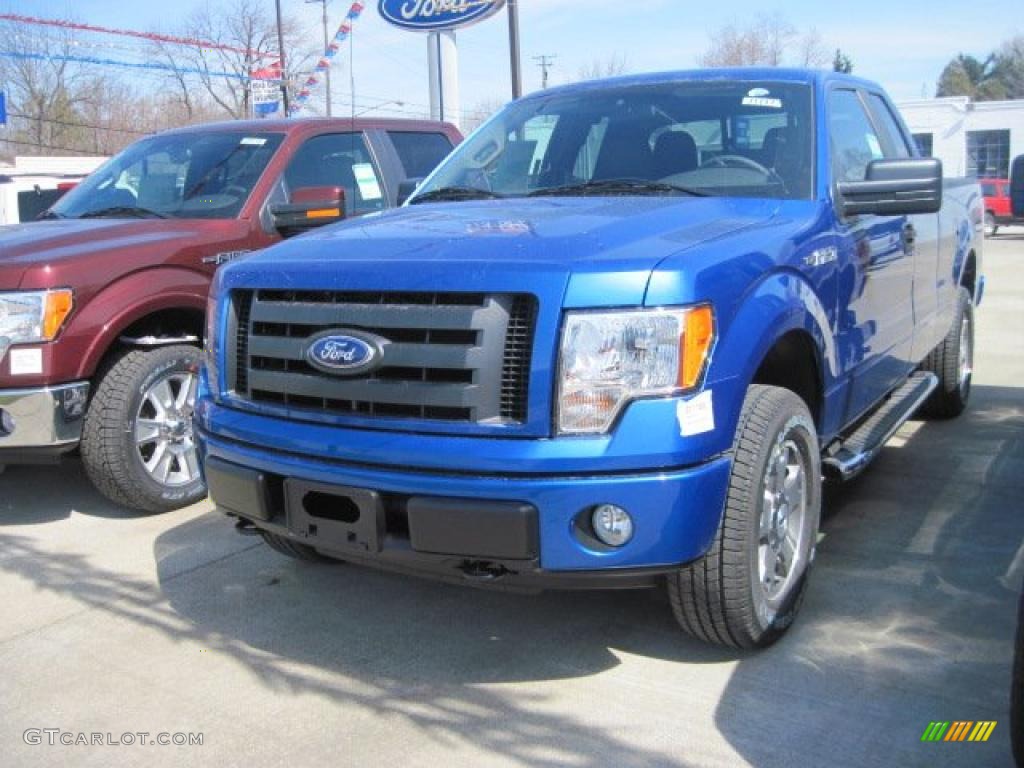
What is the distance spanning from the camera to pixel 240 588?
4094 mm

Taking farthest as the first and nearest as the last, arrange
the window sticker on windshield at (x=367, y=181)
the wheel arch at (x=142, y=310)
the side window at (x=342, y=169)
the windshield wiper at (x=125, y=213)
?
the window sticker on windshield at (x=367, y=181)
the side window at (x=342, y=169)
the windshield wiper at (x=125, y=213)
the wheel arch at (x=142, y=310)

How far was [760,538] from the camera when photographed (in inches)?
126

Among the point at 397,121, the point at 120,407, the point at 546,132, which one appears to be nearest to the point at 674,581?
the point at 546,132

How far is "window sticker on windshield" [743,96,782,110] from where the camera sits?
406cm

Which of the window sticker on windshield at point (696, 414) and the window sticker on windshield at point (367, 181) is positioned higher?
the window sticker on windshield at point (367, 181)

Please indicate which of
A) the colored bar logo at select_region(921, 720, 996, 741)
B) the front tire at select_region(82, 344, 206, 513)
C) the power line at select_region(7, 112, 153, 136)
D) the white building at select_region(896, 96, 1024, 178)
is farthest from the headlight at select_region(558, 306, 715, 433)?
the white building at select_region(896, 96, 1024, 178)

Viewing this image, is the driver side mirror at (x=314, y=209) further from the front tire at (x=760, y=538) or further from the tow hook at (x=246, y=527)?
the front tire at (x=760, y=538)

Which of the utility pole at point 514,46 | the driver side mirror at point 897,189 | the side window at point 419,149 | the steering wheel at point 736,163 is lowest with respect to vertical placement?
the driver side mirror at point 897,189

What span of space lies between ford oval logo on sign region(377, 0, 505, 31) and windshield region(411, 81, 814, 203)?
15.1 m

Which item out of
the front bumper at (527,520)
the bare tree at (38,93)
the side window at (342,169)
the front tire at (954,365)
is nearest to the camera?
the front bumper at (527,520)

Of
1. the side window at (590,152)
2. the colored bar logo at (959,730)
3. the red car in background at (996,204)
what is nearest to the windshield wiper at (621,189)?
the side window at (590,152)

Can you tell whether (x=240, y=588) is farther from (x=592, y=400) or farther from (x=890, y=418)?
(x=890, y=418)

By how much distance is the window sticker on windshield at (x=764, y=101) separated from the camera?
13.3 ft

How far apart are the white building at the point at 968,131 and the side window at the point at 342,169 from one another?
45.7 metres
